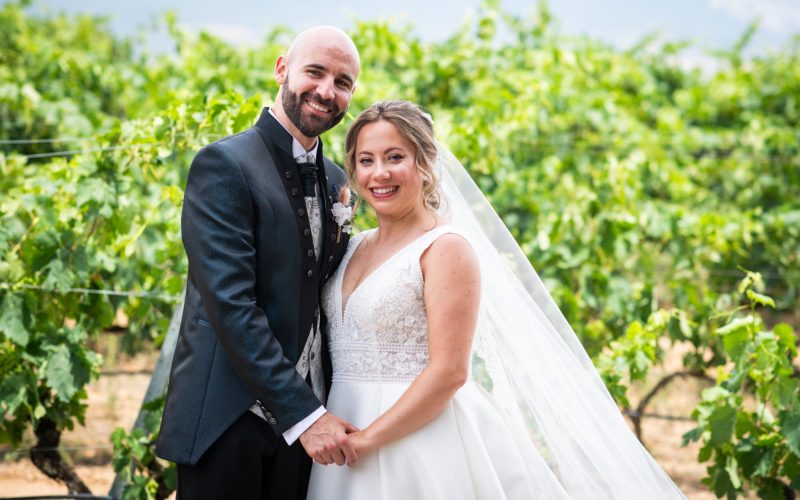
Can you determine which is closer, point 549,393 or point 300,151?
point 300,151

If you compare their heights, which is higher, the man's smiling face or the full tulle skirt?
the man's smiling face

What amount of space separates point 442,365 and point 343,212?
1.75 feet

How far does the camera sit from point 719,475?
325 cm

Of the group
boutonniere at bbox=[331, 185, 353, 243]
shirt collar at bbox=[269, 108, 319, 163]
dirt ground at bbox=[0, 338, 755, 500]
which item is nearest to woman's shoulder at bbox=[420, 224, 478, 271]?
boutonniere at bbox=[331, 185, 353, 243]

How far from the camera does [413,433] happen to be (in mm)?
2049

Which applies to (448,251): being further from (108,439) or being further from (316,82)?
(108,439)

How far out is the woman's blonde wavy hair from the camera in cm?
216

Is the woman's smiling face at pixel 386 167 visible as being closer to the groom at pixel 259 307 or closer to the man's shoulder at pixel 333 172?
the groom at pixel 259 307

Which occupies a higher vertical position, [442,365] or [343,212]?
[343,212]

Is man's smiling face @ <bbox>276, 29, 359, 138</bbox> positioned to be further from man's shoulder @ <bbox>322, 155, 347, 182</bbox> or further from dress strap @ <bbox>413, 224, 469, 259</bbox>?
dress strap @ <bbox>413, 224, 469, 259</bbox>

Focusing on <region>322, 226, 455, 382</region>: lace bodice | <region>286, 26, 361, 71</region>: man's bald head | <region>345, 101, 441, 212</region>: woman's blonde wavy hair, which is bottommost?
<region>322, 226, 455, 382</region>: lace bodice

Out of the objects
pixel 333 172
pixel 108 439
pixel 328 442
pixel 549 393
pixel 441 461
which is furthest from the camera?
pixel 108 439

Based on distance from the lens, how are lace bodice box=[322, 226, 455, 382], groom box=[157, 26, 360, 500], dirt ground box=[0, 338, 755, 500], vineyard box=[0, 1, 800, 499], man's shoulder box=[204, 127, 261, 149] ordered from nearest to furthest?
groom box=[157, 26, 360, 500] < man's shoulder box=[204, 127, 261, 149] < lace bodice box=[322, 226, 455, 382] < vineyard box=[0, 1, 800, 499] < dirt ground box=[0, 338, 755, 500]

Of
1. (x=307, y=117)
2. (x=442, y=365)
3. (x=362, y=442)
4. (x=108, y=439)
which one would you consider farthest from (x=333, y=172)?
(x=108, y=439)
